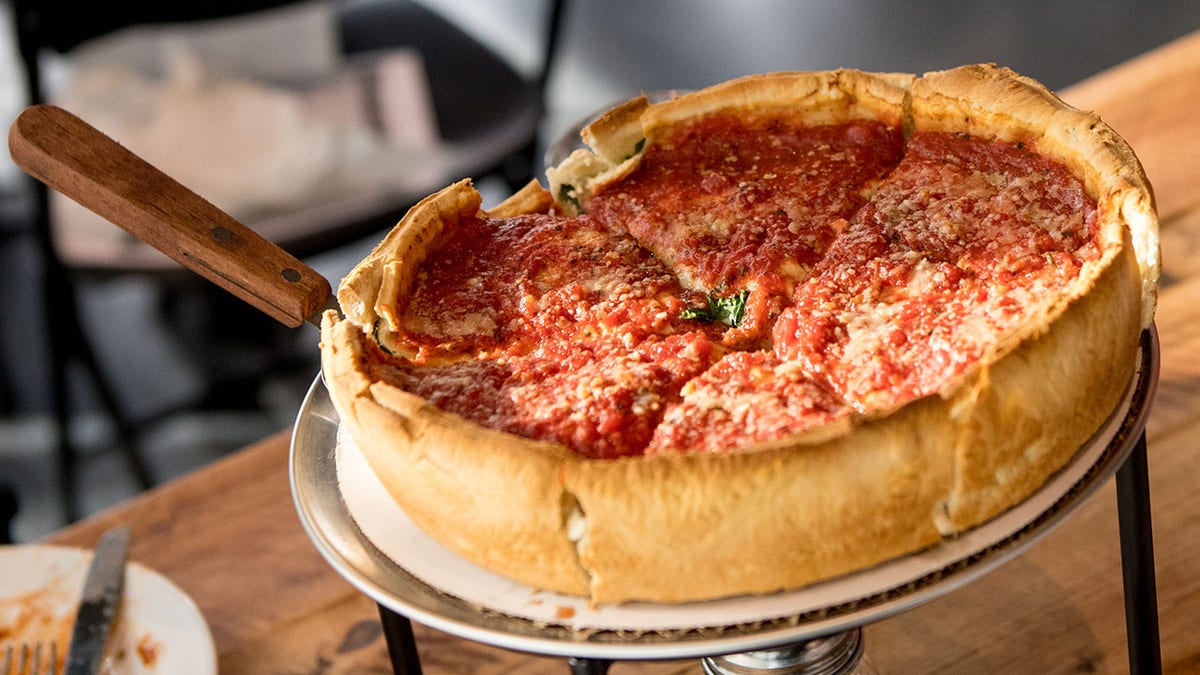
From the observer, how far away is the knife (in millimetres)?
1156

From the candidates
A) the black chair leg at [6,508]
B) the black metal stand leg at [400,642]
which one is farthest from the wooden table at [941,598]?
the black metal stand leg at [400,642]

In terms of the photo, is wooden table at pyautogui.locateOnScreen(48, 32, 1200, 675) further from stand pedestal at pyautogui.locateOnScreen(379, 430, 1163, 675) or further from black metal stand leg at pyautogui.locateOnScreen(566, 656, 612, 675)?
black metal stand leg at pyautogui.locateOnScreen(566, 656, 612, 675)

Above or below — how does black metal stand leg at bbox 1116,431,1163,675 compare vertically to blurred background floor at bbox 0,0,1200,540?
below

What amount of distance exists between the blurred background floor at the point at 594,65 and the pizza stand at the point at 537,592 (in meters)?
1.66

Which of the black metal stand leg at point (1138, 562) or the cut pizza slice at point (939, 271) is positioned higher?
the cut pizza slice at point (939, 271)

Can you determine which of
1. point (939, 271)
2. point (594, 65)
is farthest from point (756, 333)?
point (594, 65)

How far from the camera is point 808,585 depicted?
0.79 m

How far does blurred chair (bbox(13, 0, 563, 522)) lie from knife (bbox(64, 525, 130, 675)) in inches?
38.2

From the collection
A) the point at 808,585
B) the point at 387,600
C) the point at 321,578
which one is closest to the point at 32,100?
the point at 321,578

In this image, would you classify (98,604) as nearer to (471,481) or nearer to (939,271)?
(471,481)

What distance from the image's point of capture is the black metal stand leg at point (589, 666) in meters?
0.81

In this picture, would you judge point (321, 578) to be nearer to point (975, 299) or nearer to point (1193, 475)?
point (975, 299)

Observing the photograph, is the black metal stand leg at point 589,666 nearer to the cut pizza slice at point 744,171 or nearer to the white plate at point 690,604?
the white plate at point 690,604

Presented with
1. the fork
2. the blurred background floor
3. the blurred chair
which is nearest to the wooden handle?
the fork
